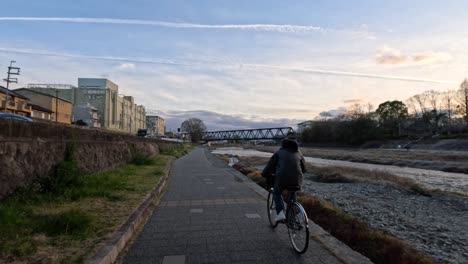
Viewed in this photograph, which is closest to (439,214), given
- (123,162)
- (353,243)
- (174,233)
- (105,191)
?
(353,243)

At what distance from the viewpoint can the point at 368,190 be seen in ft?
52.4

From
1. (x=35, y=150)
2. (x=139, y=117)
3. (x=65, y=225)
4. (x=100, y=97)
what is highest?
(x=100, y=97)

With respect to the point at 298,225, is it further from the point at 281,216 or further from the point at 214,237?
the point at 214,237

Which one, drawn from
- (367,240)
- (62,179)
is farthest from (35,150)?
(367,240)

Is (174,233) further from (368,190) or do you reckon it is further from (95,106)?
(95,106)

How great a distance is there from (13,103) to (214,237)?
59.8 metres

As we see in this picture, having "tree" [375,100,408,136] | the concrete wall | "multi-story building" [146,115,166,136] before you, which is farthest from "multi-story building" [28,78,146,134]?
the concrete wall

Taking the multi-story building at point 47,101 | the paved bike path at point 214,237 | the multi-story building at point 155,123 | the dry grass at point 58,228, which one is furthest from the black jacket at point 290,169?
the multi-story building at point 155,123

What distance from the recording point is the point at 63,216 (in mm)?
6090

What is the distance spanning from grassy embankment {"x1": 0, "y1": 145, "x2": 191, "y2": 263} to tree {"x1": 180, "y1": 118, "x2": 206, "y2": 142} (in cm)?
13968

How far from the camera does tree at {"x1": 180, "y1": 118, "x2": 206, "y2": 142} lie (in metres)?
150

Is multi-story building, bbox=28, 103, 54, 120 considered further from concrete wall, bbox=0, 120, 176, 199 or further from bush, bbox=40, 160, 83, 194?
bush, bbox=40, 160, 83, 194

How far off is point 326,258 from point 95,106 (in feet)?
359

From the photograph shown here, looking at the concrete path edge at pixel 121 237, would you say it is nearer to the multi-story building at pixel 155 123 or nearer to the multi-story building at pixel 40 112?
the multi-story building at pixel 40 112
